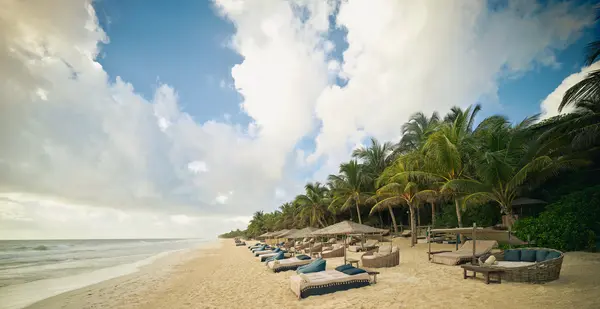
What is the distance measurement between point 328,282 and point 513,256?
4843mm

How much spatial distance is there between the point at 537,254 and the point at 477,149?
322 inches

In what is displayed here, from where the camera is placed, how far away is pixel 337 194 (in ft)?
83.0

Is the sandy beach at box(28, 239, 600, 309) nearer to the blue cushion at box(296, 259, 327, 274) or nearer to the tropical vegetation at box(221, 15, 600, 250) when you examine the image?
the blue cushion at box(296, 259, 327, 274)

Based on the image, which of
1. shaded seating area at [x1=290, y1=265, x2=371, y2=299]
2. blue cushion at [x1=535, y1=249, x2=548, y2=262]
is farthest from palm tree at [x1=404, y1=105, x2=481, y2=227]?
shaded seating area at [x1=290, y1=265, x2=371, y2=299]

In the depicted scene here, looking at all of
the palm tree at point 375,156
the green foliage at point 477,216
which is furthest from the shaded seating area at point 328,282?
the palm tree at point 375,156

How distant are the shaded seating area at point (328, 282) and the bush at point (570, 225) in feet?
22.8

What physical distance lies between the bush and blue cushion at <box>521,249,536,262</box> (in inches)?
136

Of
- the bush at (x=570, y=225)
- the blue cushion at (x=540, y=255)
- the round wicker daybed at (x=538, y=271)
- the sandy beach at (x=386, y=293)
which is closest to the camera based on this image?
the sandy beach at (x=386, y=293)

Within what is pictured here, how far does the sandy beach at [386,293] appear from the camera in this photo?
5.32m

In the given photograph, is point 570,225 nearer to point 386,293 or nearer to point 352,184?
point 386,293

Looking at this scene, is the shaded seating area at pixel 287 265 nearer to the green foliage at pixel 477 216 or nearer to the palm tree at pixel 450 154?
the palm tree at pixel 450 154

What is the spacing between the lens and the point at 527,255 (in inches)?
283

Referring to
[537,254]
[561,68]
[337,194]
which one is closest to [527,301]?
[537,254]

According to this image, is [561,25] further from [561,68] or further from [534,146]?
[534,146]
